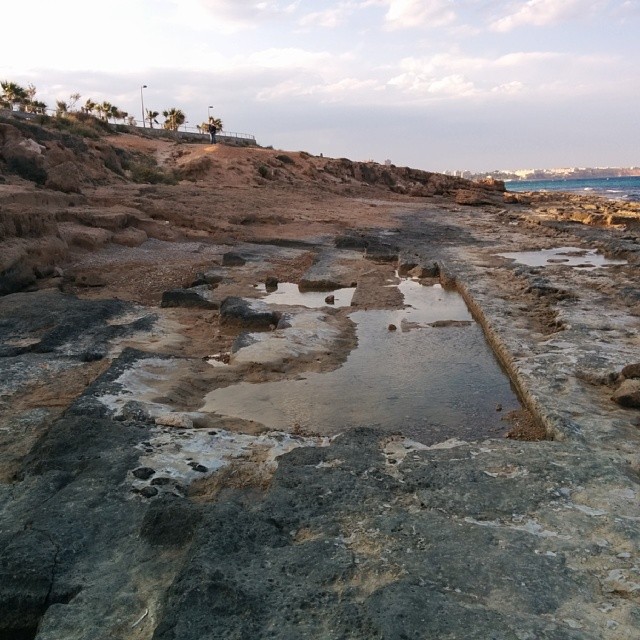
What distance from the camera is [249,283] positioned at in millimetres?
9711

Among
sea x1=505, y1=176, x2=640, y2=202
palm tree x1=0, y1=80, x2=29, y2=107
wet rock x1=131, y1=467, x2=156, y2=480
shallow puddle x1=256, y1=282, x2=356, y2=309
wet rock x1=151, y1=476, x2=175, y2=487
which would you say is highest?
palm tree x1=0, y1=80, x2=29, y2=107

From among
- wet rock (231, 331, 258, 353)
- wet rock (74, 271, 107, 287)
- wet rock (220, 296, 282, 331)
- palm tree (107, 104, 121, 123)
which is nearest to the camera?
wet rock (231, 331, 258, 353)

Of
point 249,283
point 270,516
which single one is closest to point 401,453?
point 270,516

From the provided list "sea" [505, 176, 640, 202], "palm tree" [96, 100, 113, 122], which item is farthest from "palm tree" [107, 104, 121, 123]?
"sea" [505, 176, 640, 202]

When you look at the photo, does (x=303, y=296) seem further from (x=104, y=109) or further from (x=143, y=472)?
(x=104, y=109)

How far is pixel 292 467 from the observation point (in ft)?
11.5

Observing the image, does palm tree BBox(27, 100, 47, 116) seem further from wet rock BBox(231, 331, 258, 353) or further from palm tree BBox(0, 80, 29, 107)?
wet rock BBox(231, 331, 258, 353)

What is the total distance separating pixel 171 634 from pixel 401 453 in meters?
2.03

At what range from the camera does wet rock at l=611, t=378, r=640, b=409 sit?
4504mm

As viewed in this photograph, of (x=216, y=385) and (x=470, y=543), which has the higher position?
(x=470, y=543)

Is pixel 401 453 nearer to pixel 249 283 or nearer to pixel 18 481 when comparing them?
pixel 18 481

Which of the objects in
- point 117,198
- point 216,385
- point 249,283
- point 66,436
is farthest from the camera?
point 117,198

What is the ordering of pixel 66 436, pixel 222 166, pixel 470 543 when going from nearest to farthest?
pixel 470 543 < pixel 66 436 < pixel 222 166

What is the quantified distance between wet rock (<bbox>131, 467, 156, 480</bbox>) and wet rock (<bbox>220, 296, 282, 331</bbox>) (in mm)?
3803
